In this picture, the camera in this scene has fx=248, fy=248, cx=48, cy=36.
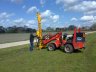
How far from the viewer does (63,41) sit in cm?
2264

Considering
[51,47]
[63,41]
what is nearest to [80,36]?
[63,41]

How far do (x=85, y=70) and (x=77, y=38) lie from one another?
8804 mm

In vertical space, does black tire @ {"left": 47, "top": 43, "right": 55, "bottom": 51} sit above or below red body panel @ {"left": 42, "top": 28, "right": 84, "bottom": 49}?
below

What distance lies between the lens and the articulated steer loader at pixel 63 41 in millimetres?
21453

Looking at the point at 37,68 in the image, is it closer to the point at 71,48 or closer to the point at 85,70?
the point at 85,70

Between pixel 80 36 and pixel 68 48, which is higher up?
pixel 80 36

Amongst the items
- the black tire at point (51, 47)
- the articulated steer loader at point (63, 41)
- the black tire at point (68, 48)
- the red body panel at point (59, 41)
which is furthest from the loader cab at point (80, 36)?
the black tire at point (51, 47)

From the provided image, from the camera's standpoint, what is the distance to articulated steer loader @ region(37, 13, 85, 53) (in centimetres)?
2145

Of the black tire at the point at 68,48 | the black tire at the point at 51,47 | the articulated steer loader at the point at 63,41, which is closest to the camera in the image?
the articulated steer loader at the point at 63,41

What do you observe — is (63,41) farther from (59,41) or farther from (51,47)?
(51,47)

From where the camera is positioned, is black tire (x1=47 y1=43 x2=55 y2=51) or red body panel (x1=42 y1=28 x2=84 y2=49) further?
black tire (x1=47 y1=43 x2=55 y2=51)

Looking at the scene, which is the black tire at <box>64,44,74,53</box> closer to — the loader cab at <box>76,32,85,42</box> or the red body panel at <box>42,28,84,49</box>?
the red body panel at <box>42,28,84,49</box>

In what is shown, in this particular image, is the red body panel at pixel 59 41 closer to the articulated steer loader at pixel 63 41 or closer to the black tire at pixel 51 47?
the articulated steer loader at pixel 63 41

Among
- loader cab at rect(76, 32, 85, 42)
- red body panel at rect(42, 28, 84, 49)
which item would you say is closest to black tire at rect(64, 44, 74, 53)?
red body panel at rect(42, 28, 84, 49)
